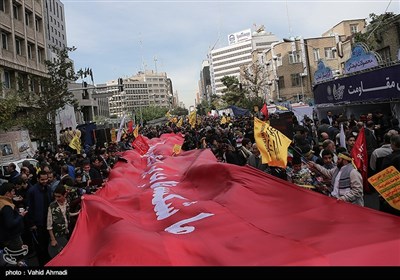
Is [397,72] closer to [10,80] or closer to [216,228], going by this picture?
[216,228]

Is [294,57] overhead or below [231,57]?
below

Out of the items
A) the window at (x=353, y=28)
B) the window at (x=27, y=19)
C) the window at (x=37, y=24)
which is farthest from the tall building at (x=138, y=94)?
the window at (x=27, y=19)

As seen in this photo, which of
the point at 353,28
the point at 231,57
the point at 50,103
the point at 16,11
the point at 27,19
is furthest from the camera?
the point at 231,57

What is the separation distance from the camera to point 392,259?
2.88 m

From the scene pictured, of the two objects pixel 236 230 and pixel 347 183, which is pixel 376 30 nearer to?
pixel 347 183

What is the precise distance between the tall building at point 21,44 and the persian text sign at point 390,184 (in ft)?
84.7

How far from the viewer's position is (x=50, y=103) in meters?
24.3

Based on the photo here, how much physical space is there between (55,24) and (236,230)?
8728 centimetres

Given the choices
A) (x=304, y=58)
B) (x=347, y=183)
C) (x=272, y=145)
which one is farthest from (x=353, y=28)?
(x=347, y=183)

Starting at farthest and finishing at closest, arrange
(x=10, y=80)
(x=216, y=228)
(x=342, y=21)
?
(x=342, y=21), (x=10, y=80), (x=216, y=228)

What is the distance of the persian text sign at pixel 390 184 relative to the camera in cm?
425

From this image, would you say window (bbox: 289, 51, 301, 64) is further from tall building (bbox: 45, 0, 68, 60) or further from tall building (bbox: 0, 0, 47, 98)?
tall building (bbox: 45, 0, 68, 60)
